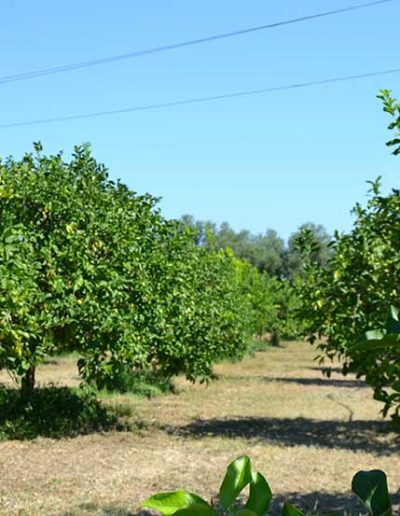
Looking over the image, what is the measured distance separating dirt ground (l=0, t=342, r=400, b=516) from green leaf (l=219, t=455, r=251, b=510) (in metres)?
3.90

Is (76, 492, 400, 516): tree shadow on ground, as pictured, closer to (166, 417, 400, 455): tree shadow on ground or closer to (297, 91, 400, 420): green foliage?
(297, 91, 400, 420): green foliage

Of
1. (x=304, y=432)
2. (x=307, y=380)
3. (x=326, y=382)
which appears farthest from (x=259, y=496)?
(x=307, y=380)

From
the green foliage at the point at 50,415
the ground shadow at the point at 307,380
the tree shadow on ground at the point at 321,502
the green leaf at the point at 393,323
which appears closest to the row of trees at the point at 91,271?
the green foliage at the point at 50,415

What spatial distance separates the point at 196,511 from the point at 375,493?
294 millimetres

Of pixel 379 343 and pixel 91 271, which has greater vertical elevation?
pixel 91 271

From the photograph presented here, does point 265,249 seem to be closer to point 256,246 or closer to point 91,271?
point 256,246

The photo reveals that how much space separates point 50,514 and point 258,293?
26103mm

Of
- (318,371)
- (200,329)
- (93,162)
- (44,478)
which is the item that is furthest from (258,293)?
(44,478)

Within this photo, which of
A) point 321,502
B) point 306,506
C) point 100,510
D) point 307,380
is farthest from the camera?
point 307,380

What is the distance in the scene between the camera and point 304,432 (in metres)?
11.8

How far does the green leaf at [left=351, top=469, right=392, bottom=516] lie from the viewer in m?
0.98

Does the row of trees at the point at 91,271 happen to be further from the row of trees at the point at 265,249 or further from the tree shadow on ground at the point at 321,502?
the row of trees at the point at 265,249

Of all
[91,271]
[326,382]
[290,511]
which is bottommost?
[326,382]

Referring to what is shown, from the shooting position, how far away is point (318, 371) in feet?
81.4
